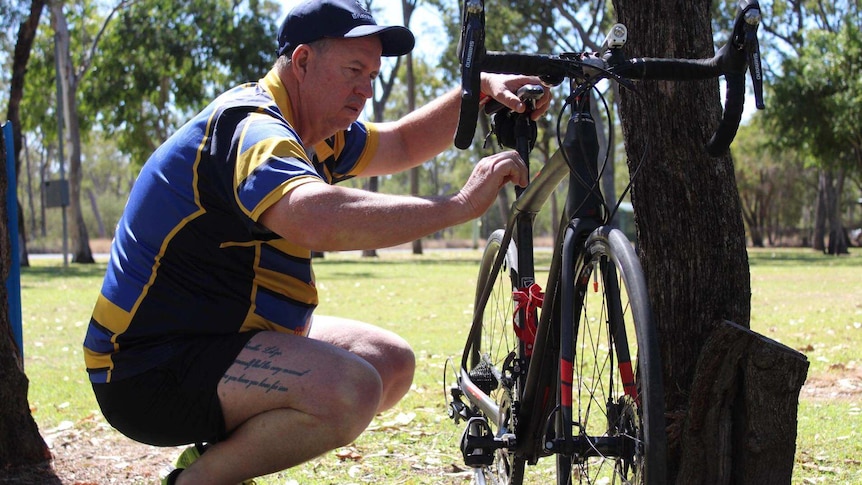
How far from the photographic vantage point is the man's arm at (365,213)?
2.29 meters

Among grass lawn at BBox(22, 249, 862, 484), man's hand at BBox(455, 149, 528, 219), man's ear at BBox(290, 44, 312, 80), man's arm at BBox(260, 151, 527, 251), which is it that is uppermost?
man's ear at BBox(290, 44, 312, 80)

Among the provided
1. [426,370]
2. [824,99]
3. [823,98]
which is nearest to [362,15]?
[426,370]

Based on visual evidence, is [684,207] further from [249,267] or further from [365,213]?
[249,267]

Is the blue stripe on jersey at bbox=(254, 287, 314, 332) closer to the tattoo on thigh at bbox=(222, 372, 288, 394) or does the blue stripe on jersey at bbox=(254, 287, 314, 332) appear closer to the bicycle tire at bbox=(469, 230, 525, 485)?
the tattoo on thigh at bbox=(222, 372, 288, 394)

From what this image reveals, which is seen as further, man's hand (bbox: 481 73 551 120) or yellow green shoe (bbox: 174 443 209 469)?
man's hand (bbox: 481 73 551 120)

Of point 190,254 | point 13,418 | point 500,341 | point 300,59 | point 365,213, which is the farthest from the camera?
point 13,418

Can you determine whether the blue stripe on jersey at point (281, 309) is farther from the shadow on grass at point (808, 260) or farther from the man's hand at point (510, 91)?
the shadow on grass at point (808, 260)

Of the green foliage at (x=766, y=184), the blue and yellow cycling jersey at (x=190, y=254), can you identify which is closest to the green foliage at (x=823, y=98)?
the green foliage at (x=766, y=184)

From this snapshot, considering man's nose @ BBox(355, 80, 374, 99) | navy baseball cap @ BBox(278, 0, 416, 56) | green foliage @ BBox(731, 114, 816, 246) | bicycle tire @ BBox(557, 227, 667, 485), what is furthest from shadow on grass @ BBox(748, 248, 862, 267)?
green foliage @ BBox(731, 114, 816, 246)

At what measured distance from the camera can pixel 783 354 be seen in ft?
9.23

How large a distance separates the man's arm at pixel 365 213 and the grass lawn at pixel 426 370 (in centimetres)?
176

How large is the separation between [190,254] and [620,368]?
1.24 m

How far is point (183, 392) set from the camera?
8.43 ft

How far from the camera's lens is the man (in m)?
2.38
